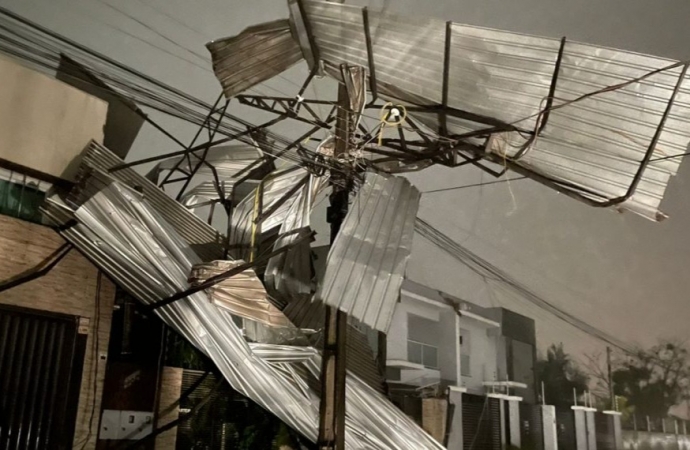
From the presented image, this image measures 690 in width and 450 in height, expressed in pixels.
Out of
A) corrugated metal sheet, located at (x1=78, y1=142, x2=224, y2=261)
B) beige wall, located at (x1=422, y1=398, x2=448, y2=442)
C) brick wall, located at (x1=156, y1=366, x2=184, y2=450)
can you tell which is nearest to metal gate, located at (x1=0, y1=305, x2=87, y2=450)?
brick wall, located at (x1=156, y1=366, x2=184, y2=450)

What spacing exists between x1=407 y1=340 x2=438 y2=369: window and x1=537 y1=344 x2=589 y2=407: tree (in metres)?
1.38

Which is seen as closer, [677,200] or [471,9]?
[677,200]

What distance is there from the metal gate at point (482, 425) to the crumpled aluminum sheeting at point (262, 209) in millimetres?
3176

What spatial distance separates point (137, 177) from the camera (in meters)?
5.30

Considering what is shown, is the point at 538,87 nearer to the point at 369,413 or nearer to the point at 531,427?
the point at 369,413

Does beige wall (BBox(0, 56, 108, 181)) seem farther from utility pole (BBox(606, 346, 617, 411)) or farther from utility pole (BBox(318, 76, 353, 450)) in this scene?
utility pole (BBox(606, 346, 617, 411))

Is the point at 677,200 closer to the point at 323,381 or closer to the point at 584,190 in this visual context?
the point at 584,190

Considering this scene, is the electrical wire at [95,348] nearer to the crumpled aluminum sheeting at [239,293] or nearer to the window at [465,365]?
the crumpled aluminum sheeting at [239,293]

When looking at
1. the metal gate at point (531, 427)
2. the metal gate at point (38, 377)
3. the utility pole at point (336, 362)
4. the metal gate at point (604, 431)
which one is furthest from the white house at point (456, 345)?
the metal gate at point (38, 377)

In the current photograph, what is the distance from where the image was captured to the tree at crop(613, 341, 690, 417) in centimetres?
537

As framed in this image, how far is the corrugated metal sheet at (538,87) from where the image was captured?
3.99 m

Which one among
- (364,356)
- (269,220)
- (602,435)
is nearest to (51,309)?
(269,220)

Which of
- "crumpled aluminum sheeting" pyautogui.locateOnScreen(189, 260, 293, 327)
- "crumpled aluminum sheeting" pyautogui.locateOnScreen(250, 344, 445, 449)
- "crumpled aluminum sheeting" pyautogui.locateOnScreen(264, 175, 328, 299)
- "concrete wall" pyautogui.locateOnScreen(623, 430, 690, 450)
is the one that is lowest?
"concrete wall" pyautogui.locateOnScreen(623, 430, 690, 450)

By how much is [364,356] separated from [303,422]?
1571 mm
